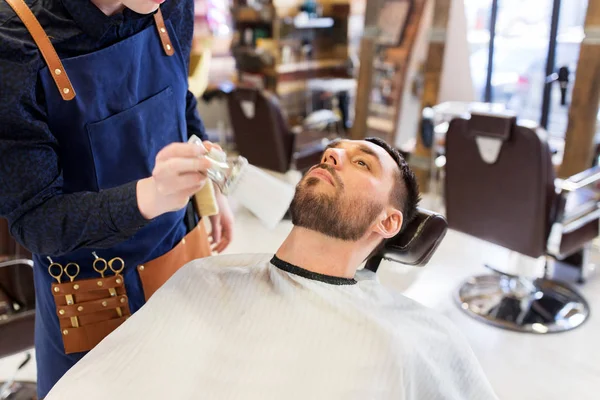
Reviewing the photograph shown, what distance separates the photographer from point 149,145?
3.60ft

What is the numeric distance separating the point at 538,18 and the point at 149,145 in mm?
3593

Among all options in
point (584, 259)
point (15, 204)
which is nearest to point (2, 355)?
point (15, 204)

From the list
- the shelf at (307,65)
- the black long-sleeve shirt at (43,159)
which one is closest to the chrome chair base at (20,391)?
the black long-sleeve shirt at (43,159)

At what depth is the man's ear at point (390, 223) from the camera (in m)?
1.27

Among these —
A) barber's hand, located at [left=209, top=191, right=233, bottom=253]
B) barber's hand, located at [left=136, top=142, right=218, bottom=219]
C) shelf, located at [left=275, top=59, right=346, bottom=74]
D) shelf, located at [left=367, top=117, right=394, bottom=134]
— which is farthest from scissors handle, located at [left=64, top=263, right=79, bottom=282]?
shelf, located at [left=275, top=59, right=346, bottom=74]

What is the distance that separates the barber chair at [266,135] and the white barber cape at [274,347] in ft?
6.96

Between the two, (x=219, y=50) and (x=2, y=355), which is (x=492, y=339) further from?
(x=219, y=50)

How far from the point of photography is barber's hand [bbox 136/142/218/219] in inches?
32.7

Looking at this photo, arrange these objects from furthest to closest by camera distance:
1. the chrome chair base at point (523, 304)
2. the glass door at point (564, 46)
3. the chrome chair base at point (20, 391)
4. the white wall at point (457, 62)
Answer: the white wall at point (457, 62), the glass door at point (564, 46), the chrome chair base at point (523, 304), the chrome chair base at point (20, 391)

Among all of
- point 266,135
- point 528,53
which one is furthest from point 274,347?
point 528,53

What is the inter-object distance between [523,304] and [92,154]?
2252 millimetres

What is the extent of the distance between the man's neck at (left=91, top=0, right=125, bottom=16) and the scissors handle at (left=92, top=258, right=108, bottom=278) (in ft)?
1.53

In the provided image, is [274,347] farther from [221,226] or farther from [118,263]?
[221,226]

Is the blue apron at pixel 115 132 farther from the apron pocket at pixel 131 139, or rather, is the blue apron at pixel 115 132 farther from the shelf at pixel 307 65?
the shelf at pixel 307 65
